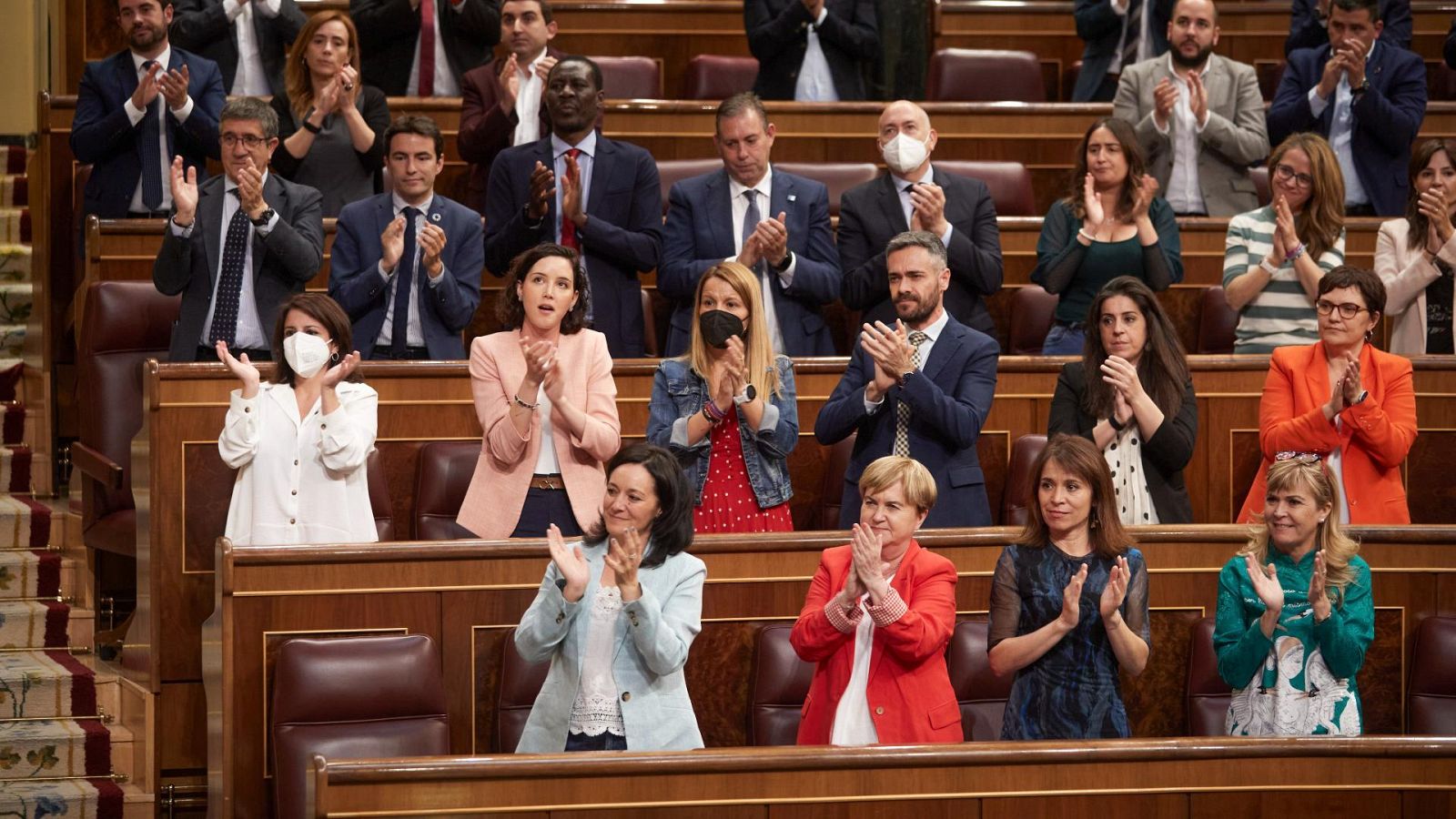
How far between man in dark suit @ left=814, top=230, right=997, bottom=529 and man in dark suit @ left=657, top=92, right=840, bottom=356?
665 millimetres

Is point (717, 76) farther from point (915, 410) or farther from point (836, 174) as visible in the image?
point (915, 410)

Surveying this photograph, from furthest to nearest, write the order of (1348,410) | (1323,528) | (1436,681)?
1. (1348,410)
2. (1436,681)
3. (1323,528)

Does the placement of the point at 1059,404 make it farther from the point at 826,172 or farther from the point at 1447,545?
the point at 826,172

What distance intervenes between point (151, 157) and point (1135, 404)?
2.79 metres

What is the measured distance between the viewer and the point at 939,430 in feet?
12.6

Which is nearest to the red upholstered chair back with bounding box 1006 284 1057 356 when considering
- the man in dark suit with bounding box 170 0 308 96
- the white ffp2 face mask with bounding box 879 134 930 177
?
the white ffp2 face mask with bounding box 879 134 930 177

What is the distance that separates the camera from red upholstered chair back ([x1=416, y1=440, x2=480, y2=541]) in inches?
161

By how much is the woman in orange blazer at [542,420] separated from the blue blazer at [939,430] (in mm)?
470

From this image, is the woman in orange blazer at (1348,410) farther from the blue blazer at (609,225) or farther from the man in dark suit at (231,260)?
the man in dark suit at (231,260)

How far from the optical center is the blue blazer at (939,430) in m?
3.88

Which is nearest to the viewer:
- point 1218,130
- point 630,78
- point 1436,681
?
point 1436,681

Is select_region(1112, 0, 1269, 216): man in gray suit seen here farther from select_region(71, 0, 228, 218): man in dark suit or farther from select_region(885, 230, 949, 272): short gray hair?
select_region(71, 0, 228, 218): man in dark suit

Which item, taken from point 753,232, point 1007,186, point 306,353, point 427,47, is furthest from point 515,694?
point 427,47

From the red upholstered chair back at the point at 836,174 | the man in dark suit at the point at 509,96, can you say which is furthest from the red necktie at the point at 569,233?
the red upholstered chair back at the point at 836,174
